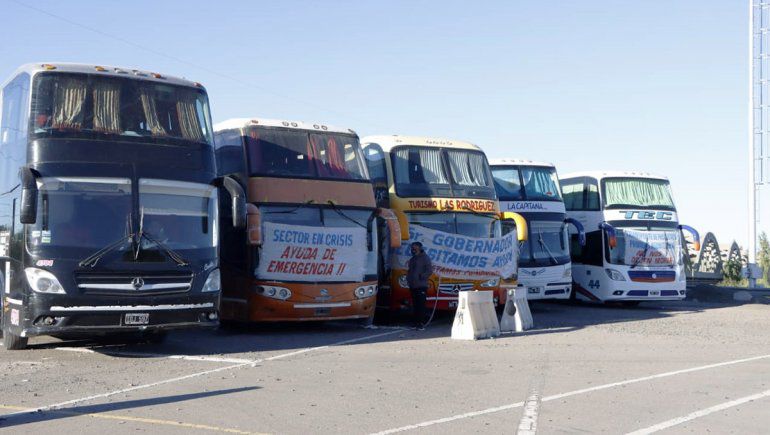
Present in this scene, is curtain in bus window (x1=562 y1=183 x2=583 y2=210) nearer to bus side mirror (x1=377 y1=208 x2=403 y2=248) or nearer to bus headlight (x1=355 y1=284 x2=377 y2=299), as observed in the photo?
bus side mirror (x1=377 y1=208 x2=403 y2=248)

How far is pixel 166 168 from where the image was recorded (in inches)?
535

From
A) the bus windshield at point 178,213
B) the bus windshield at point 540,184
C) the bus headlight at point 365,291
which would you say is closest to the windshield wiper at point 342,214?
the bus headlight at point 365,291

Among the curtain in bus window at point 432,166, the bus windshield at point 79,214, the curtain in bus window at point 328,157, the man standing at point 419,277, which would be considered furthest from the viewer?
the curtain in bus window at point 432,166

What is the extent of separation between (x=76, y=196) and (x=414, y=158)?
8699mm

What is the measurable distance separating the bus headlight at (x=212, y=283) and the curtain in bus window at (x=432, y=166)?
6897mm

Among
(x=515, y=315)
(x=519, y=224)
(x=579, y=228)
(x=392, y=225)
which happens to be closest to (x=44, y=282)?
(x=392, y=225)

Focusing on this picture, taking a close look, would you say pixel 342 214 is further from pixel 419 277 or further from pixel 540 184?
pixel 540 184

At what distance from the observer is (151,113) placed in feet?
45.5

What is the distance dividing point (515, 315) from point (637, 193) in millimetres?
9235

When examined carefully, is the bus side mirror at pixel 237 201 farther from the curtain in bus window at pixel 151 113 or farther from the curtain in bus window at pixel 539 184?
the curtain in bus window at pixel 539 184

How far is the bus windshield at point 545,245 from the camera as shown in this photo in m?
23.4

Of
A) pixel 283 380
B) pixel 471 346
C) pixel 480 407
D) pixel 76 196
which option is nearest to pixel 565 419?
pixel 480 407

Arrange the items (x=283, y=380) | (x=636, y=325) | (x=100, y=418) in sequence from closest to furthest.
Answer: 1. (x=100, y=418)
2. (x=283, y=380)
3. (x=636, y=325)

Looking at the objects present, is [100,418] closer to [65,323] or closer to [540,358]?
[65,323]
